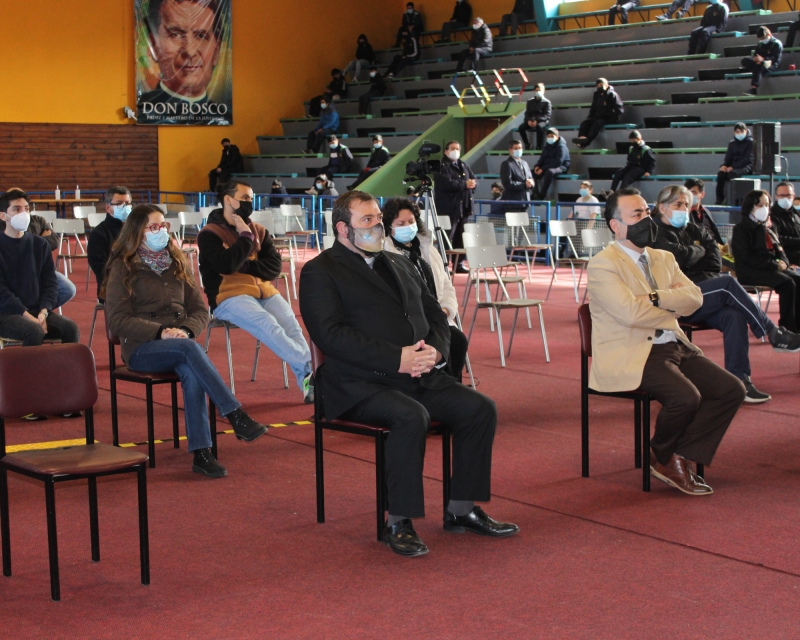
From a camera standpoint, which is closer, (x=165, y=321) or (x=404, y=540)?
(x=404, y=540)

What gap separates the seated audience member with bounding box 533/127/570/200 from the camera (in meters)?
15.8

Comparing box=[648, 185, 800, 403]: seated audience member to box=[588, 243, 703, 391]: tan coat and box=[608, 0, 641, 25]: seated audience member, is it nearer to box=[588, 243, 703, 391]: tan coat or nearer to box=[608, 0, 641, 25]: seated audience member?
box=[588, 243, 703, 391]: tan coat

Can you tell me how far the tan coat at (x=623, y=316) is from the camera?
13.8 ft

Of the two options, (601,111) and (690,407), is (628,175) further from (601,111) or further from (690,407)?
(690,407)

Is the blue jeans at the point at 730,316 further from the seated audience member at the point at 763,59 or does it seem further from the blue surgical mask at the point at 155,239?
the seated audience member at the point at 763,59

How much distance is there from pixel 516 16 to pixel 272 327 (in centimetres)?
1893

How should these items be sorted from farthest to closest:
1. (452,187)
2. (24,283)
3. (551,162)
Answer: (551,162) → (452,187) → (24,283)

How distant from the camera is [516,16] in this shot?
23047mm

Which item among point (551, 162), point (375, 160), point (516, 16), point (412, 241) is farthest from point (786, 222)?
point (516, 16)

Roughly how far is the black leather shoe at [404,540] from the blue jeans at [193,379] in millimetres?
1183

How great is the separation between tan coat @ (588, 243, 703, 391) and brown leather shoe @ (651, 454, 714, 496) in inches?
14.1

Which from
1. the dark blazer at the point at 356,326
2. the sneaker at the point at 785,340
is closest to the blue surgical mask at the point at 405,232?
the dark blazer at the point at 356,326

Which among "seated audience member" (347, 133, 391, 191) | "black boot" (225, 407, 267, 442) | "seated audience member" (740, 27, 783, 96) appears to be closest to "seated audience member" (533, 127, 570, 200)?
"seated audience member" (740, 27, 783, 96)

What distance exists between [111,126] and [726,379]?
64.2 ft
